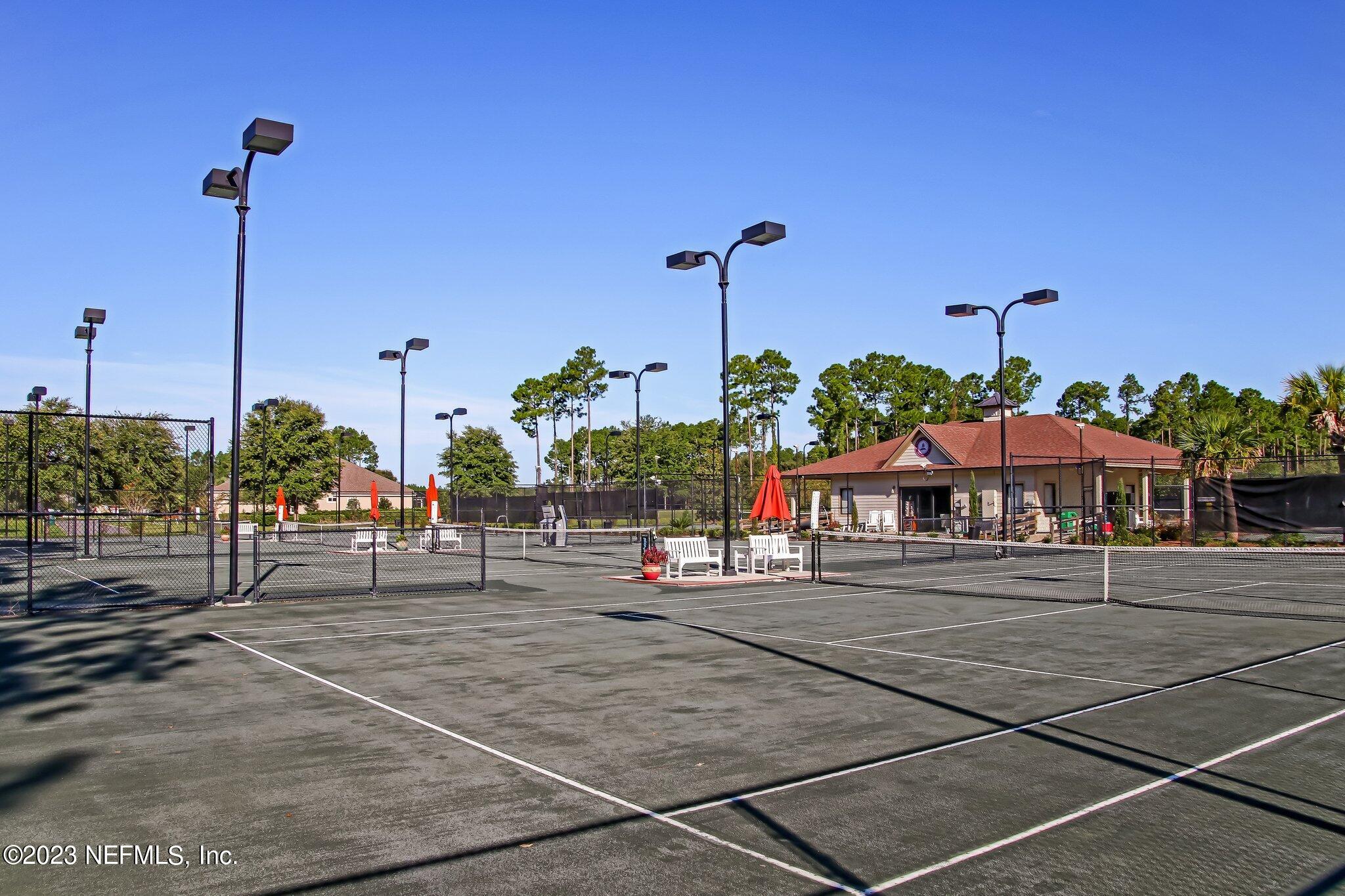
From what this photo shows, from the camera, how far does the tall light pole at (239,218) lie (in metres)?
15.9

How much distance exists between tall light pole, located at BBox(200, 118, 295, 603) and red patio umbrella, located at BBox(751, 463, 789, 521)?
11.6 metres

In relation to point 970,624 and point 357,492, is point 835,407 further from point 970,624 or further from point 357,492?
point 970,624

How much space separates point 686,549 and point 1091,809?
17602 millimetres

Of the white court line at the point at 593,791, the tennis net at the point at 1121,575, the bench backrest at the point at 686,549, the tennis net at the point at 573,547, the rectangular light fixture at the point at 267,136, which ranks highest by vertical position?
the rectangular light fixture at the point at 267,136

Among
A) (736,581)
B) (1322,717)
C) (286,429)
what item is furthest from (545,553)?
(286,429)

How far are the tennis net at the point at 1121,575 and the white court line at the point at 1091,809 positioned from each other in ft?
27.5

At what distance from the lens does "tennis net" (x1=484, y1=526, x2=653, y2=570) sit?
2908cm

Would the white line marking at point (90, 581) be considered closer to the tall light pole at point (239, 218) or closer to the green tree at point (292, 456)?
the tall light pole at point (239, 218)

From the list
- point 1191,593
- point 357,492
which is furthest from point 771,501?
point 357,492

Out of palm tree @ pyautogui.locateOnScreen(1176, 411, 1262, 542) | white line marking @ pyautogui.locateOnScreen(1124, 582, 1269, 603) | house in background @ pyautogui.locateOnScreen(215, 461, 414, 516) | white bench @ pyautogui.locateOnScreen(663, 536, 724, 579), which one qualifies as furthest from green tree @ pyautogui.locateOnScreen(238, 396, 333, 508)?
white line marking @ pyautogui.locateOnScreen(1124, 582, 1269, 603)

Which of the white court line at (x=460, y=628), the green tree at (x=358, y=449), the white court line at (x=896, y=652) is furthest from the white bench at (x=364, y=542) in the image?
the green tree at (x=358, y=449)

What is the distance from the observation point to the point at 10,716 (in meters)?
8.20

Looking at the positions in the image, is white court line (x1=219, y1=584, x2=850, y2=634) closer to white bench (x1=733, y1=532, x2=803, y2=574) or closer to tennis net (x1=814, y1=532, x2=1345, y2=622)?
tennis net (x1=814, y1=532, x2=1345, y2=622)

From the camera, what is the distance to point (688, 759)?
695 centimetres
